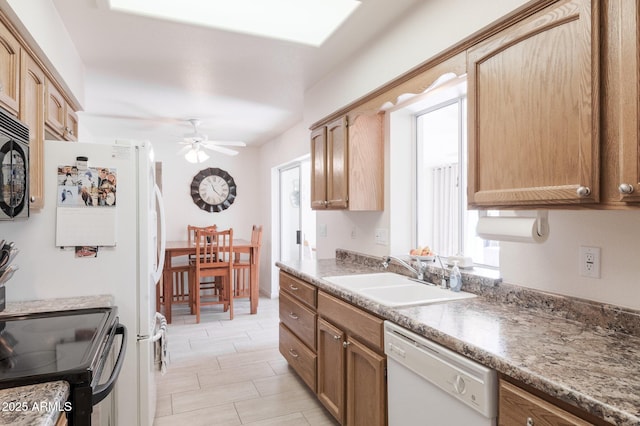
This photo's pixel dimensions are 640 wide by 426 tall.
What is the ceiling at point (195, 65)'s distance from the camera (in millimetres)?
2188

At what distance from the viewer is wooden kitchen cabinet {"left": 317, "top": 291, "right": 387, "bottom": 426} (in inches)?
67.3

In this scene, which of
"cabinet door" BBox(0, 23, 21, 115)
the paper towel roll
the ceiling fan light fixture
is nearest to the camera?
the paper towel roll

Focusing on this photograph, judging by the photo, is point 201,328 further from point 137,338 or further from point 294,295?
point 137,338

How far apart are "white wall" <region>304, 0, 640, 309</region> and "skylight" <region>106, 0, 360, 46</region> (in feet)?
1.17

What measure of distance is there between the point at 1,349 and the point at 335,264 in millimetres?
2098

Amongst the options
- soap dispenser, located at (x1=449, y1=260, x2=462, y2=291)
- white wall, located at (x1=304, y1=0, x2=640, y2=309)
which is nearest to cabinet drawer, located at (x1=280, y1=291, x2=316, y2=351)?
white wall, located at (x1=304, y1=0, x2=640, y2=309)

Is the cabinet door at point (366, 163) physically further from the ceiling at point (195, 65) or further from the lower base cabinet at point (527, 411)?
the lower base cabinet at point (527, 411)

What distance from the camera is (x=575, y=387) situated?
887mm

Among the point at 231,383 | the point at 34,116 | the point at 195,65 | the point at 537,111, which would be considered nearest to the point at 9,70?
the point at 34,116

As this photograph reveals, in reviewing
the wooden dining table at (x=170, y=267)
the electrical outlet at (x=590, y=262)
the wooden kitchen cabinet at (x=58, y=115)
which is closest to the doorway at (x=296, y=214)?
the wooden dining table at (x=170, y=267)

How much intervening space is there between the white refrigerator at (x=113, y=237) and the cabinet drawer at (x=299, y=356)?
38.8 inches

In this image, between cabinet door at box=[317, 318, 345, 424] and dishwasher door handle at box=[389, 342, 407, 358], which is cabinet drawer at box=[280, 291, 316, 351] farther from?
dishwasher door handle at box=[389, 342, 407, 358]

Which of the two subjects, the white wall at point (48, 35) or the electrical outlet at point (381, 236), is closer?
the white wall at point (48, 35)

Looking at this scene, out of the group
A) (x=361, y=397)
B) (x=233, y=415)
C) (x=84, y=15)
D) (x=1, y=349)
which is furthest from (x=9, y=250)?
(x=361, y=397)
